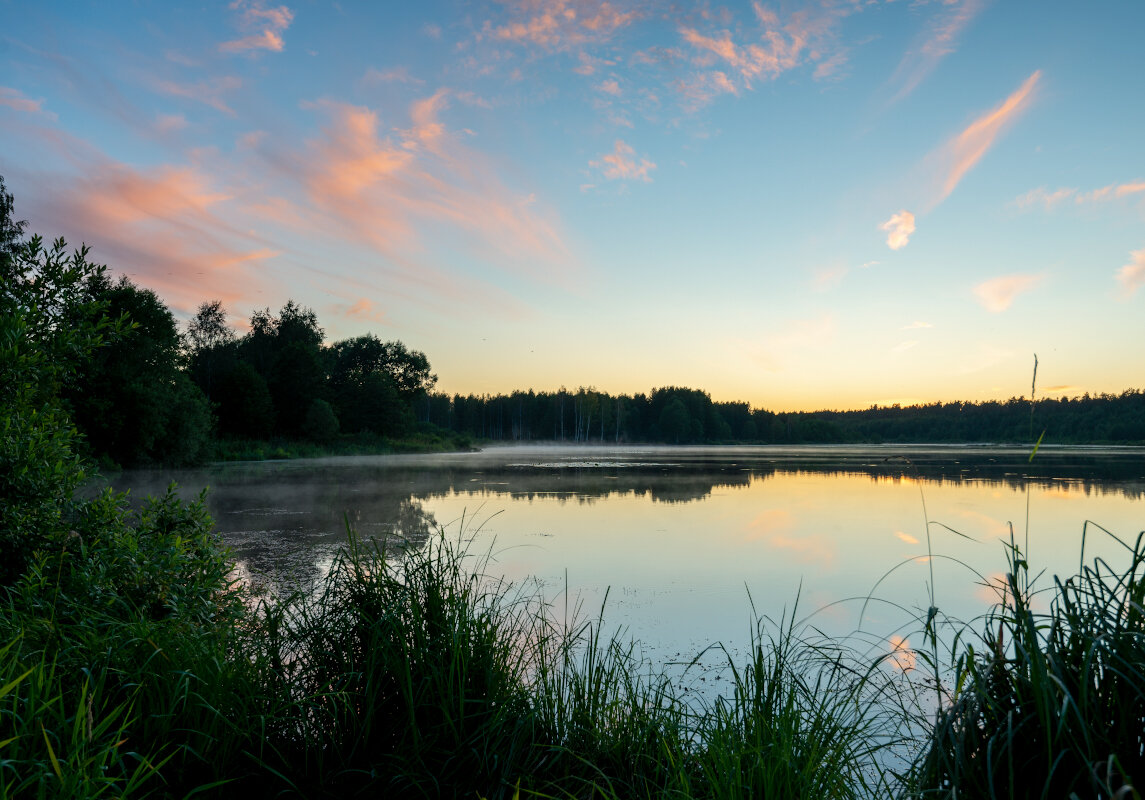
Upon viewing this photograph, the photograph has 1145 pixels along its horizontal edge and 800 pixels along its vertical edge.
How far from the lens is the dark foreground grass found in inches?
60.4

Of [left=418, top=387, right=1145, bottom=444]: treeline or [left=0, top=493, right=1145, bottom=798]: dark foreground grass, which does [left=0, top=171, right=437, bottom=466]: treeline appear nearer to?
[left=0, top=493, right=1145, bottom=798]: dark foreground grass

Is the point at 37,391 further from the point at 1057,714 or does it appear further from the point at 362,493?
the point at 362,493

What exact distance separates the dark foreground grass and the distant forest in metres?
0.73

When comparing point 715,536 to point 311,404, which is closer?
point 715,536

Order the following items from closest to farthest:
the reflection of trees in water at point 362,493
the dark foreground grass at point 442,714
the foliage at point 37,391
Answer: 1. the dark foreground grass at point 442,714
2. the foliage at point 37,391
3. the reflection of trees in water at point 362,493

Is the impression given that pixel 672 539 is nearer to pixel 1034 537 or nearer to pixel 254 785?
pixel 1034 537

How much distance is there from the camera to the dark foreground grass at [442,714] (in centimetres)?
153

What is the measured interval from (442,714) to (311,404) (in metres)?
42.2

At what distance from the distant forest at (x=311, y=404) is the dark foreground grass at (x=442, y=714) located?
0.73m

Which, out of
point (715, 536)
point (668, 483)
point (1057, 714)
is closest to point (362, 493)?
point (668, 483)

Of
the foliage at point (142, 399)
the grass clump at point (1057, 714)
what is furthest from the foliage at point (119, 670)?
the foliage at point (142, 399)

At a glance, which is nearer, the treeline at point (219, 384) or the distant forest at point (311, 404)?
the distant forest at point (311, 404)

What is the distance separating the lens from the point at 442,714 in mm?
2486

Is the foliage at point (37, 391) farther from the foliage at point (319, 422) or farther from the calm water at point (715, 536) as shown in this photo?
the foliage at point (319, 422)
